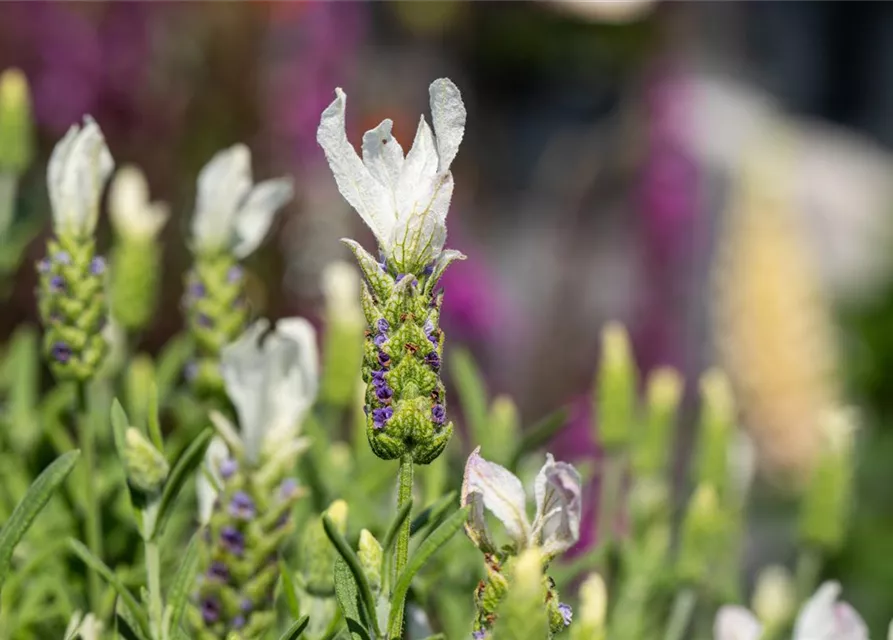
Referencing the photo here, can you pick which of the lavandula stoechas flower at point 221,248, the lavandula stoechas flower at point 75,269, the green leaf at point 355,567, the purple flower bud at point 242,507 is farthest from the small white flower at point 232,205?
the green leaf at point 355,567

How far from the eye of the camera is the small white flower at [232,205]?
0.72 meters

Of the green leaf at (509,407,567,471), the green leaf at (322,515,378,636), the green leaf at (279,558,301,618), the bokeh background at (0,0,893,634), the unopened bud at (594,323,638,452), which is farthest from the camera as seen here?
the bokeh background at (0,0,893,634)

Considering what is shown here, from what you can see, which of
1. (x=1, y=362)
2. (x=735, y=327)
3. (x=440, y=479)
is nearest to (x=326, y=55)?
(x=735, y=327)

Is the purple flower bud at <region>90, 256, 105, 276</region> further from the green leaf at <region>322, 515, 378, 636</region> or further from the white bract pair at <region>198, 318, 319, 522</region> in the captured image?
the green leaf at <region>322, 515, 378, 636</region>

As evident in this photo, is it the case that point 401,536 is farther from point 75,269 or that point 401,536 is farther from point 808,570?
point 808,570

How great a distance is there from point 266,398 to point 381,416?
163 mm

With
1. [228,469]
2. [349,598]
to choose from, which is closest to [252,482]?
[228,469]

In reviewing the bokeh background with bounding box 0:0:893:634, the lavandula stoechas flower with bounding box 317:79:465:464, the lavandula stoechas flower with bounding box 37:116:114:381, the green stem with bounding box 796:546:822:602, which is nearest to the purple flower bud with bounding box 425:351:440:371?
the lavandula stoechas flower with bounding box 317:79:465:464

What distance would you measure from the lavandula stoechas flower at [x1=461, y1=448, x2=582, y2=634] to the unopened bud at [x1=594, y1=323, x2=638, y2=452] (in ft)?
1.24

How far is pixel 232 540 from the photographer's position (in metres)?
0.54

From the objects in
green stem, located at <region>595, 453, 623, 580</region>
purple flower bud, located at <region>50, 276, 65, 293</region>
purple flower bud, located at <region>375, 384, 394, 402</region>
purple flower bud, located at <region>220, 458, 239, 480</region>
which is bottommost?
green stem, located at <region>595, 453, 623, 580</region>

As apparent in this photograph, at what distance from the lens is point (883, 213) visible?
3.62m

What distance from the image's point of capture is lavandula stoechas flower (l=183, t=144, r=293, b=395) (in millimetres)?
717

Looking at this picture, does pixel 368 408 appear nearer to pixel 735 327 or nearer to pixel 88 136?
pixel 88 136
